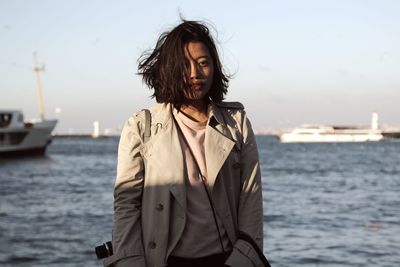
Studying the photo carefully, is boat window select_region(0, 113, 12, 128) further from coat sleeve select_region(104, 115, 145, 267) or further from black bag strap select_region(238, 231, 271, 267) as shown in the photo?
black bag strap select_region(238, 231, 271, 267)

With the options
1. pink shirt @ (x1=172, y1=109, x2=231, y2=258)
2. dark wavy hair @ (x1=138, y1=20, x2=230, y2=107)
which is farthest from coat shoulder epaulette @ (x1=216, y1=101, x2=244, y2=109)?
pink shirt @ (x1=172, y1=109, x2=231, y2=258)

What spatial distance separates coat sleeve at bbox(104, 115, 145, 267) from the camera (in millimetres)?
2297

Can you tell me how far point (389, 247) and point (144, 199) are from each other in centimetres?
1025

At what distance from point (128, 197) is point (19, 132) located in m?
56.1

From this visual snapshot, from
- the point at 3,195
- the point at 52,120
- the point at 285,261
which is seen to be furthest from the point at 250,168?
the point at 52,120

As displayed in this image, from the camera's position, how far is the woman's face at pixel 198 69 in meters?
2.38

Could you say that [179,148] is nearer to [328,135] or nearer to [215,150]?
[215,150]

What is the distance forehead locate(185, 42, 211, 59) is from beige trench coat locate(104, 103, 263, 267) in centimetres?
20

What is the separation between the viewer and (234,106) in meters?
2.48

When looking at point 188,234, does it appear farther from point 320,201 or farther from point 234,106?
point 320,201

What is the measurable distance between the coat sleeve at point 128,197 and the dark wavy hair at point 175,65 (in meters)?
0.17

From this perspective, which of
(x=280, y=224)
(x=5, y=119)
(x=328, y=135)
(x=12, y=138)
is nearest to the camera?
(x=280, y=224)

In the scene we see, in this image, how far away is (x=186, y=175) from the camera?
2312 millimetres

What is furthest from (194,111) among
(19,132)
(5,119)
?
(5,119)
